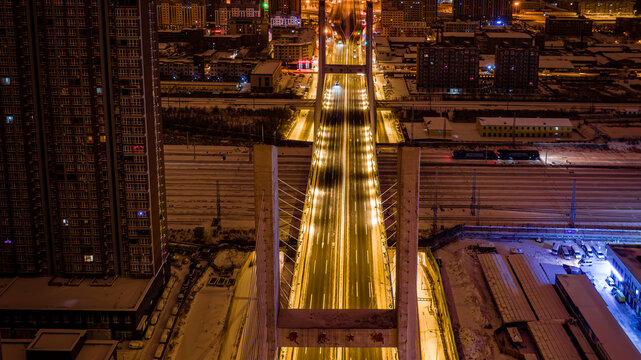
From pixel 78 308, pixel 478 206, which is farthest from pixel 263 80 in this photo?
pixel 78 308

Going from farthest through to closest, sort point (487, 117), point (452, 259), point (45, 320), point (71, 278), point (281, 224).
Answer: point (487, 117)
point (281, 224)
point (452, 259)
point (71, 278)
point (45, 320)

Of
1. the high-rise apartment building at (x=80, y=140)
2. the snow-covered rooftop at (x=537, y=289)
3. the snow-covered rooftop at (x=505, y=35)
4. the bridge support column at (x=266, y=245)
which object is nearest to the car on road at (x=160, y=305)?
the high-rise apartment building at (x=80, y=140)

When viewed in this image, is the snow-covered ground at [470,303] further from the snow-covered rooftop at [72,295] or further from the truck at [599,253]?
Answer: the snow-covered rooftop at [72,295]

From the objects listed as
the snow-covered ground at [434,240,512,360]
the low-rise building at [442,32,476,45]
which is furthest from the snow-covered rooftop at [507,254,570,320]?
the low-rise building at [442,32,476,45]

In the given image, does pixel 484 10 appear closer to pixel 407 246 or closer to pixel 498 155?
pixel 498 155

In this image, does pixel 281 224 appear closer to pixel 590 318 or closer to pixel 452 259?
pixel 452 259

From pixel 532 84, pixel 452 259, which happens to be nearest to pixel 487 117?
pixel 532 84
